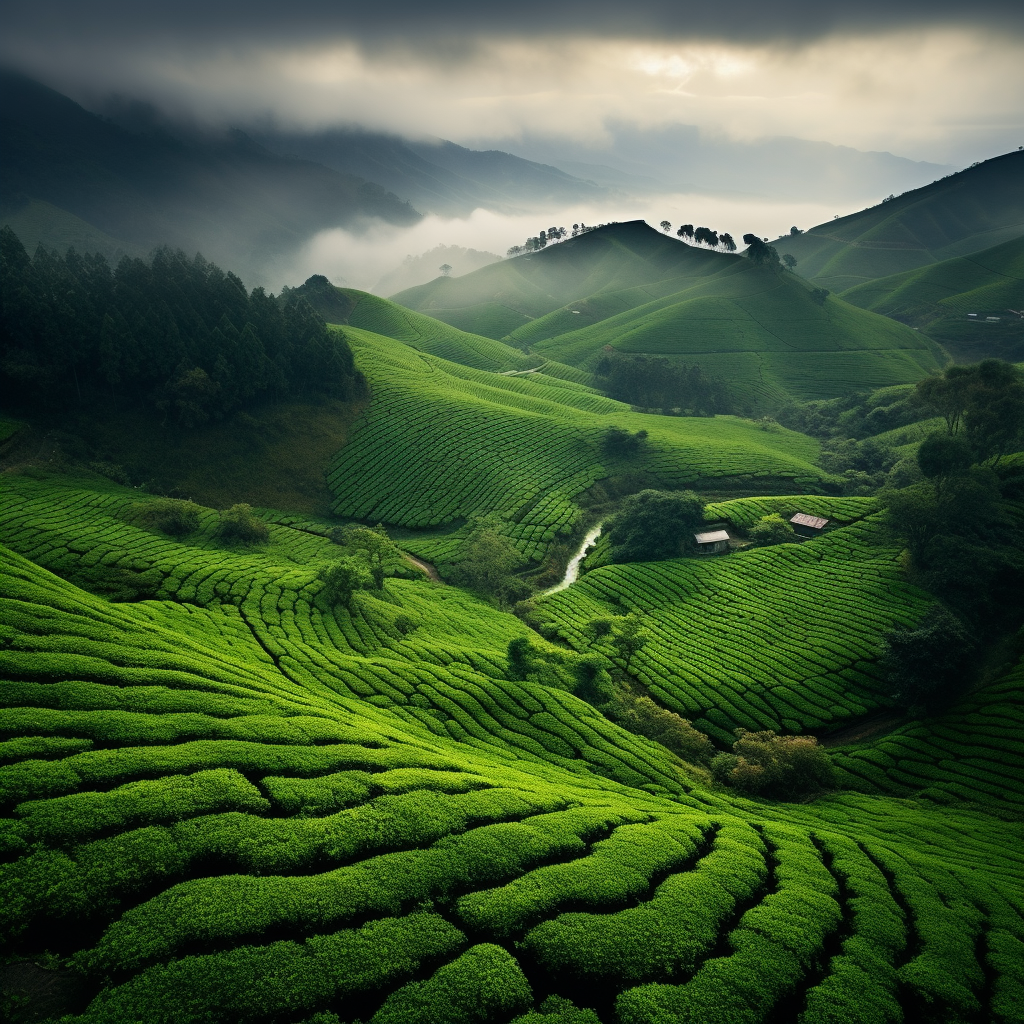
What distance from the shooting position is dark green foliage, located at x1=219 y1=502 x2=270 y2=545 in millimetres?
60625

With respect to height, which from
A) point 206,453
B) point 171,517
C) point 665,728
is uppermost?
point 206,453

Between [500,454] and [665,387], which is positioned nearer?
[500,454]

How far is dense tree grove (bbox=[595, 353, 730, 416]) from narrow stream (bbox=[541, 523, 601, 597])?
66.6 m

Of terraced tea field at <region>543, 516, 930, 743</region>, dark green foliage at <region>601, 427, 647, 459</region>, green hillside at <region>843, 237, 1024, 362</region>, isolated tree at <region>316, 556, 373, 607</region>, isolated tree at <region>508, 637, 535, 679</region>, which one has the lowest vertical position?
terraced tea field at <region>543, 516, 930, 743</region>

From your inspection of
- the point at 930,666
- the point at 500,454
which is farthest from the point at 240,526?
the point at 930,666

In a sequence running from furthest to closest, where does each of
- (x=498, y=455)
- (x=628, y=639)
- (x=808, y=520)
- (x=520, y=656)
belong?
1. (x=498, y=455)
2. (x=808, y=520)
3. (x=628, y=639)
4. (x=520, y=656)

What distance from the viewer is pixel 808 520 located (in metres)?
72.6

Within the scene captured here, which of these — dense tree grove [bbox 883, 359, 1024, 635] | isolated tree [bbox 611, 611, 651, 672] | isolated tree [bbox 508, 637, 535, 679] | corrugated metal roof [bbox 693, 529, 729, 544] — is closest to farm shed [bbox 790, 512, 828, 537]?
dense tree grove [bbox 883, 359, 1024, 635]

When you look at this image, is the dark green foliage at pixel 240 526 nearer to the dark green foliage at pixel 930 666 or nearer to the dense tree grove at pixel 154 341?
the dense tree grove at pixel 154 341

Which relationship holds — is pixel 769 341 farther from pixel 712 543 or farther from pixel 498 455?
pixel 712 543

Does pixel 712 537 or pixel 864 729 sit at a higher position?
pixel 712 537

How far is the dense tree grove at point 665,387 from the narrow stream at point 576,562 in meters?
66.6

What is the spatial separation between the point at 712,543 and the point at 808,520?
13.2 meters

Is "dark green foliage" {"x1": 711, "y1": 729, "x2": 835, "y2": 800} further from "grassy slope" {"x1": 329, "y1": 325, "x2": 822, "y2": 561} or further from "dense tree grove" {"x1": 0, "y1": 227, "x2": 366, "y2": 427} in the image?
"dense tree grove" {"x1": 0, "y1": 227, "x2": 366, "y2": 427}
